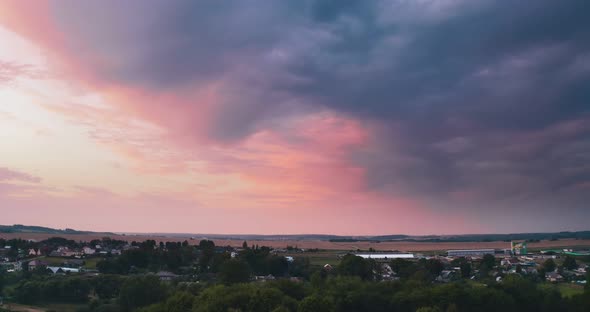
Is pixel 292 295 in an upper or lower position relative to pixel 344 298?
upper

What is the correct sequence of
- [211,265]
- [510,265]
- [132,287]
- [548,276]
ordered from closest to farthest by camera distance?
[132,287] → [548,276] → [211,265] → [510,265]

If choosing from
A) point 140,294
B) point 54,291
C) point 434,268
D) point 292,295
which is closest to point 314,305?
point 292,295

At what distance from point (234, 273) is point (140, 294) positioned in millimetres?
15124

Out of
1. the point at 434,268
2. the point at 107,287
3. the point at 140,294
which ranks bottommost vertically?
the point at 107,287

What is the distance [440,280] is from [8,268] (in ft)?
255

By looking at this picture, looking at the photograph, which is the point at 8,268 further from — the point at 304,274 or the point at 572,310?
the point at 572,310

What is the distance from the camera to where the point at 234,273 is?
7269 centimetres

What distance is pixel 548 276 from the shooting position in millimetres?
86562

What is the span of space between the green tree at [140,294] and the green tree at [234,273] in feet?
35.3

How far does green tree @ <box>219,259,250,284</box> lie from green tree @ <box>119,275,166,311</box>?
10746 millimetres

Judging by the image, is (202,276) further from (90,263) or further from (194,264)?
(90,263)

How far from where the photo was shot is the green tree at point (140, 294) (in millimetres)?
61031

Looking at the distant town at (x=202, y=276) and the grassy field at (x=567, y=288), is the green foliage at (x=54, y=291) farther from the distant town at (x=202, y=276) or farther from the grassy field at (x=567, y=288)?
the grassy field at (x=567, y=288)

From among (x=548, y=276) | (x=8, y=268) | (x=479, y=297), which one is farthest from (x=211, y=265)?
(x=548, y=276)
